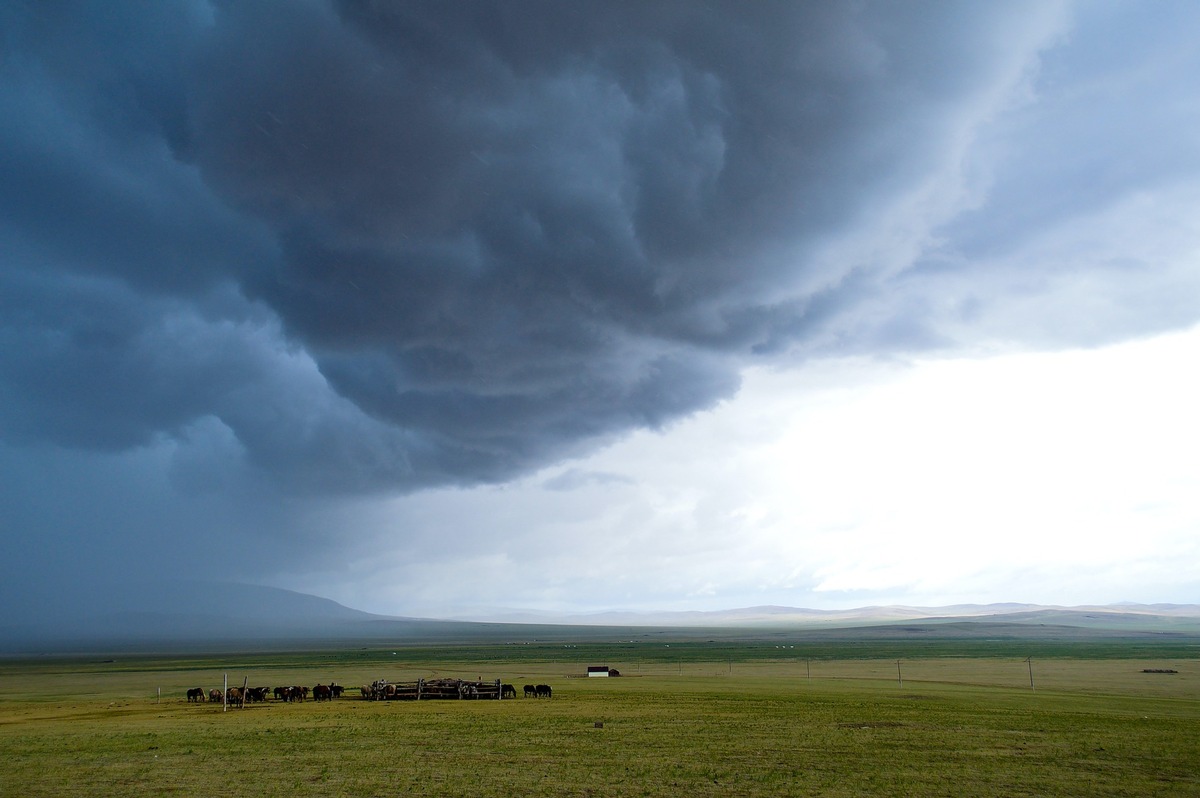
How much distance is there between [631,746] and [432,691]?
27.1m

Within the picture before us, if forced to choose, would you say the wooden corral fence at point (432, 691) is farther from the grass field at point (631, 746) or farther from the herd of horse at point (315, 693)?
the grass field at point (631, 746)

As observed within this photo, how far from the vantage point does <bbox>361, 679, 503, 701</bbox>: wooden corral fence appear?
4744 centimetres

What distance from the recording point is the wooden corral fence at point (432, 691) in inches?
1868

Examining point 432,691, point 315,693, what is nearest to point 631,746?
point 432,691

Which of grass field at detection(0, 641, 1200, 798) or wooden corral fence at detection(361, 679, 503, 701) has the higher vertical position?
grass field at detection(0, 641, 1200, 798)

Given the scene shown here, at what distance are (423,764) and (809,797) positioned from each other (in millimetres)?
12277

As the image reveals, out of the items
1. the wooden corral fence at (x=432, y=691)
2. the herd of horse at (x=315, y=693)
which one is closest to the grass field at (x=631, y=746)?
the herd of horse at (x=315, y=693)

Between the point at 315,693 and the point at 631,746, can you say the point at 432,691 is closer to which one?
the point at 315,693

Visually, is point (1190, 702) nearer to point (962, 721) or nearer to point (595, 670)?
point (962, 721)

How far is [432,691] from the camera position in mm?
48250

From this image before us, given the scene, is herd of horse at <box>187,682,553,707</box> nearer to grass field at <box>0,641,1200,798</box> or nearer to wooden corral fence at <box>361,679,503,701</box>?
wooden corral fence at <box>361,679,503,701</box>

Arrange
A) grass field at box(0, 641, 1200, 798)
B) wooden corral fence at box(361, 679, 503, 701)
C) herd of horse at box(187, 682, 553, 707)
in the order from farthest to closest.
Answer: wooden corral fence at box(361, 679, 503, 701), herd of horse at box(187, 682, 553, 707), grass field at box(0, 641, 1200, 798)

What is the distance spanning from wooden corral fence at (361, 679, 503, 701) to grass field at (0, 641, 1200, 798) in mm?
2366

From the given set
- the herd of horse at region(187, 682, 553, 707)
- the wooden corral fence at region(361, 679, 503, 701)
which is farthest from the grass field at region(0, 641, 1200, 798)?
the wooden corral fence at region(361, 679, 503, 701)
